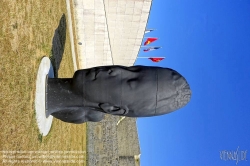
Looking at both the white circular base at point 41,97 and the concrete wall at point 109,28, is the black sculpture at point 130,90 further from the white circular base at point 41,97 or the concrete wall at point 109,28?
the concrete wall at point 109,28

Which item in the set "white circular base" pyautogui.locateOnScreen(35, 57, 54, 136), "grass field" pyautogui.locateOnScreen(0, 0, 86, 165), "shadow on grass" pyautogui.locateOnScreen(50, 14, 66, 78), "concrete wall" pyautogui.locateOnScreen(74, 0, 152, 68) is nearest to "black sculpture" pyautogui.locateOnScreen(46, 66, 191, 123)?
"white circular base" pyautogui.locateOnScreen(35, 57, 54, 136)

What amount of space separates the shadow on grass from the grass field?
0.26 m

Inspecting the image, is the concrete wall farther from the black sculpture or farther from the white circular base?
the black sculpture

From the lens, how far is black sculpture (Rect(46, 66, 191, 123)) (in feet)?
16.6

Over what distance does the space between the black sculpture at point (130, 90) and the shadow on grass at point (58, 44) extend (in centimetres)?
222

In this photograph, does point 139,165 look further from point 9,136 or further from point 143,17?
point 9,136

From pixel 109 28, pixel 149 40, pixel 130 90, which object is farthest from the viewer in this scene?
pixel 149 40

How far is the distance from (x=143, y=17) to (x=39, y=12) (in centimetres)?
575

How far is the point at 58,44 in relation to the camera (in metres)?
8.64

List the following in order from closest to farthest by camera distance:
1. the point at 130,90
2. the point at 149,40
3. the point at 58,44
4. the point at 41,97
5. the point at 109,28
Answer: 1. the point at 130,90
2. the point at 41,97
3. the point at 58,44
4. the point at 109,28
5. the point at 149,40

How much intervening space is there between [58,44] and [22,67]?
143 inches

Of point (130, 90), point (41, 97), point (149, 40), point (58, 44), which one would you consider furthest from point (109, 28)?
point (130, 90)

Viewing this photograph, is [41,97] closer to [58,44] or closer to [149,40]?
[58,44]

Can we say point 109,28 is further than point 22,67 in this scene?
Yes
